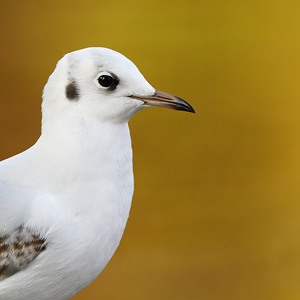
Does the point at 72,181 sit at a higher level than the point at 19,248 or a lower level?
higher

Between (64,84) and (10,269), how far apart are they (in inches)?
23.9

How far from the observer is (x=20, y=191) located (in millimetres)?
1625

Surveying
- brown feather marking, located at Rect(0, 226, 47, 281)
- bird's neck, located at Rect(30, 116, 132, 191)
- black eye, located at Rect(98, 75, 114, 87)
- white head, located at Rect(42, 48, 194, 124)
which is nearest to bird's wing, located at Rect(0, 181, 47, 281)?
brown feather marking, located at Rect(0, 226, 47, 281)

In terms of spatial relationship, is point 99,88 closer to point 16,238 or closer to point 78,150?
point 78,150

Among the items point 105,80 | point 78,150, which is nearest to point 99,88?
point 105,80

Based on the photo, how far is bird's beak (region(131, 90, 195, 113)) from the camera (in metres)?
1.63

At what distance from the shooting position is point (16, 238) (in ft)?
5.18

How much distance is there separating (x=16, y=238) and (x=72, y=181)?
0.25 metres

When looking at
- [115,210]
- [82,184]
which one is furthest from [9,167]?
[115,210]

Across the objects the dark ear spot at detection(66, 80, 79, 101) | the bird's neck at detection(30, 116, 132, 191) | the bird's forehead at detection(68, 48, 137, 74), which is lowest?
the bird's neck at detection(30, 116, 132, 191)

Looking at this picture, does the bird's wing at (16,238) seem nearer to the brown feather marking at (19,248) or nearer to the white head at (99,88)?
the brown feather marking at (19,248)

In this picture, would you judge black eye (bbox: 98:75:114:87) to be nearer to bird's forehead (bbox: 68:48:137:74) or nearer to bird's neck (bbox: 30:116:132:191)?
bird's forehead (bbox: 68:48:137:74)

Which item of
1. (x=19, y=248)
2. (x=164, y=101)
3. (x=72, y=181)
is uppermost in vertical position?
(x=164, y=101)

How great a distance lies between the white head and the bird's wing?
30 centimetres
